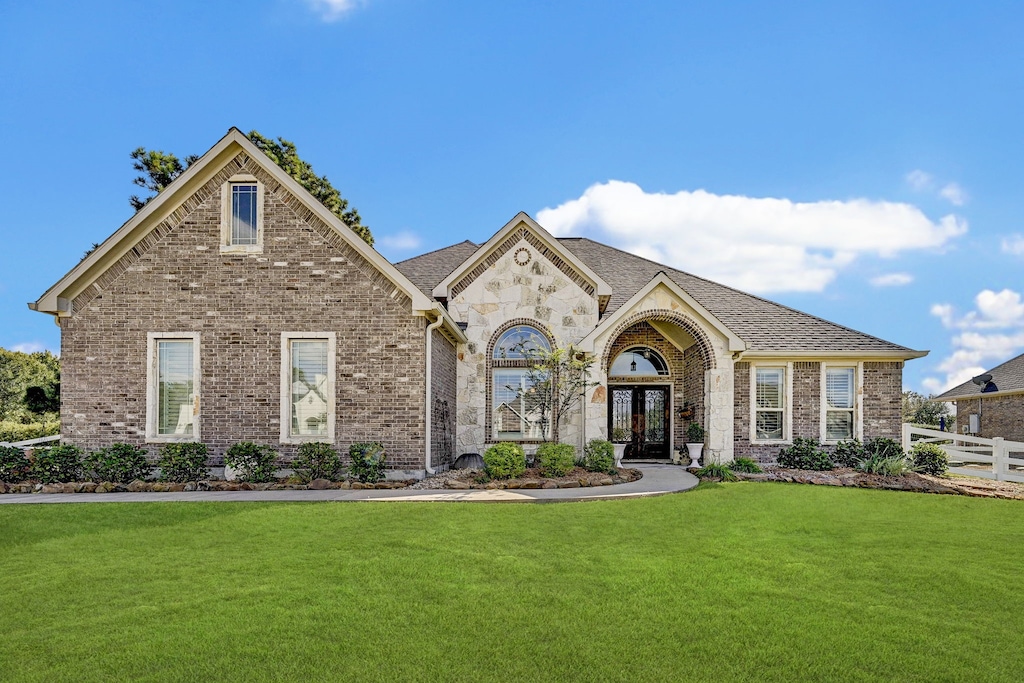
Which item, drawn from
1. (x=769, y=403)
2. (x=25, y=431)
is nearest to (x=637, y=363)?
(x=769, y=403)

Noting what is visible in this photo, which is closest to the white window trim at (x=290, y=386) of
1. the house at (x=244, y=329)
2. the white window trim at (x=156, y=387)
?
the house at (x=244, y=329)

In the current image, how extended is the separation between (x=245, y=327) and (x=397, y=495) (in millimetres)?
5430

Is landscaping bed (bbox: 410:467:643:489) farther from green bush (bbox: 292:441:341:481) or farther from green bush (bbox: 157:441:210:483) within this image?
green bush (bbox: 157:441:210:483)

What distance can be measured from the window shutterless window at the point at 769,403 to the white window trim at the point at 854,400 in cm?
104

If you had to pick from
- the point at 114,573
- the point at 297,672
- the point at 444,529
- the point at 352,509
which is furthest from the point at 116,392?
the point at 297,672

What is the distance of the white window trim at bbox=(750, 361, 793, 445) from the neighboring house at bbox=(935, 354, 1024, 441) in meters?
15.9

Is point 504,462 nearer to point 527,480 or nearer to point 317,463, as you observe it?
point 527,480

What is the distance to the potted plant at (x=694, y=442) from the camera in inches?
700

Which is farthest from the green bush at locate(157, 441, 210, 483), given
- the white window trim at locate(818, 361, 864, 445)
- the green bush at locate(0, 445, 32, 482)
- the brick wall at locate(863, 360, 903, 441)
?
the brick wall at locate(863, 360, 903, 441)

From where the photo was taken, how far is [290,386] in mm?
14758

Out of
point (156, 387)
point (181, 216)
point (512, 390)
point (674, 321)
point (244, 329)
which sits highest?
point (181, 216)

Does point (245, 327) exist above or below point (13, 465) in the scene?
above

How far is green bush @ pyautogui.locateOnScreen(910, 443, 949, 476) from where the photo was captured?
61.2 ft

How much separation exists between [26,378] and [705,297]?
40.2 metres
